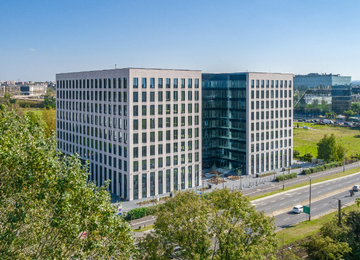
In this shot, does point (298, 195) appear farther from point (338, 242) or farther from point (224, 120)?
point (338, 242)

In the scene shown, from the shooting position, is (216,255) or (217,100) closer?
(216,255)

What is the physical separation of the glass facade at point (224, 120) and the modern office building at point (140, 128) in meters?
17.1

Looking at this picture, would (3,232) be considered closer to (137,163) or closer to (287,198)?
(137,163)

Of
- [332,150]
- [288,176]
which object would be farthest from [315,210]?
[332,150]

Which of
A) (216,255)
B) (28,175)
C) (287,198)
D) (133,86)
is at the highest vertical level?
(133,86)

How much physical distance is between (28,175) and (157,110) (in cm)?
5825

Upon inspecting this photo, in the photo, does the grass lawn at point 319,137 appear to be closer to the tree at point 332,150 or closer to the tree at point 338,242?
the tree at point 332,150

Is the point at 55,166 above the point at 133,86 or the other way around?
the other way around

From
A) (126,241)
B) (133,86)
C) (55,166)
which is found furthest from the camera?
(133,86)

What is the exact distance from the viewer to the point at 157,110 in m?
81.2

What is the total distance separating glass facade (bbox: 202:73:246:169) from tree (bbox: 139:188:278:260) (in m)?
63.9

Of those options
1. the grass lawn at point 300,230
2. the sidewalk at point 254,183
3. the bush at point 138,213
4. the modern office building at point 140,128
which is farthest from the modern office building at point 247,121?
the bush at point 138,213

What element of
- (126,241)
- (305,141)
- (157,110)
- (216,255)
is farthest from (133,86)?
(305,141)

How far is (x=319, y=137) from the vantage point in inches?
6447
